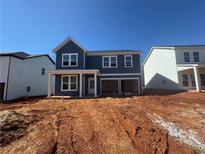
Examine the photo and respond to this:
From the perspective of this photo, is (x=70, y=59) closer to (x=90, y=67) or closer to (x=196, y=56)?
(x=90, y=67)

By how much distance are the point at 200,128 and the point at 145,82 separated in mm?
22997

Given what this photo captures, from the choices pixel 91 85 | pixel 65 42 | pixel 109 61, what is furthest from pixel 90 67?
pixel 65 42

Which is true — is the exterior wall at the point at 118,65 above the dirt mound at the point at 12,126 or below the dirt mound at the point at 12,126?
above

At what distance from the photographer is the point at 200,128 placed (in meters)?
6.47

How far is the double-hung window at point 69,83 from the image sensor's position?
55.1 feet

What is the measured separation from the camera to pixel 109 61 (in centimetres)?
1808

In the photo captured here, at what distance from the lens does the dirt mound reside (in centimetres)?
527

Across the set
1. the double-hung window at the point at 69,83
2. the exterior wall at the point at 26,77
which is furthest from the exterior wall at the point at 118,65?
the exterior wall at the point at 26,77

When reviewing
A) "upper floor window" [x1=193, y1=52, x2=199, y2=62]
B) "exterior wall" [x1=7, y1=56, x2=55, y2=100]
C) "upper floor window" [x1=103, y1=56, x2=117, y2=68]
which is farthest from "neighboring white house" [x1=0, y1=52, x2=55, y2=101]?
"upper floor window" [x1=193, y1=52, x2=199, y2=62]

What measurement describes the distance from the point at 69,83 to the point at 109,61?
5.64m

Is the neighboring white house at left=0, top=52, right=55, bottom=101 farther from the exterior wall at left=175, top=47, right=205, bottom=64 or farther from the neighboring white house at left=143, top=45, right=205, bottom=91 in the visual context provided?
the exterior wall at left=175, top=47, right=205, bottom=64

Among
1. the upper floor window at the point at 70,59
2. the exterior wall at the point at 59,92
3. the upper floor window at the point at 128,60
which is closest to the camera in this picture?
the exterior wall at the point at 59,92

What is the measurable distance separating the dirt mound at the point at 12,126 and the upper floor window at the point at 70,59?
36.0ft

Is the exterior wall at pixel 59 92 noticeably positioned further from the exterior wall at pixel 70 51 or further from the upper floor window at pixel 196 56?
the upper floor window at pixel 196 56
